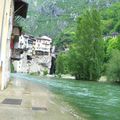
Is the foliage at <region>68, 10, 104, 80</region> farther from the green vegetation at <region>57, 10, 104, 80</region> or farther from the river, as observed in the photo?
the river

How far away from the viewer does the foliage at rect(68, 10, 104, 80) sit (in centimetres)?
11825

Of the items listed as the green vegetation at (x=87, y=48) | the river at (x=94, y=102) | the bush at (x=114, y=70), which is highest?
the green vegetation at (x=87, y=48)

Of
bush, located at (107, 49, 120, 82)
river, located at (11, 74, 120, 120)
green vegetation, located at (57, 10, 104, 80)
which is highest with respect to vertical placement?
green vegetation, located at (57, 10, 104, 80)

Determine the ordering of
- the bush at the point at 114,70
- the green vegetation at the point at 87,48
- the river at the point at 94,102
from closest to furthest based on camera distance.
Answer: the river at the point at 94,102
the bush at the point at 114,70
the green vegetation at the point at 87,48

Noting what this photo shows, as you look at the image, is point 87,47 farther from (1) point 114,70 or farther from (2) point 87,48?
(1) point 114,70

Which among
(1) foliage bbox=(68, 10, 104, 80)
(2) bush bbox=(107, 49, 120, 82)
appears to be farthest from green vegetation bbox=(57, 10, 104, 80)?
(2) bush bbox=(107, 49, 120, 82)

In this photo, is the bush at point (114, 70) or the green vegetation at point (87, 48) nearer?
the bush at point (114, 70)

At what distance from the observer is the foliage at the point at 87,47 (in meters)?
118

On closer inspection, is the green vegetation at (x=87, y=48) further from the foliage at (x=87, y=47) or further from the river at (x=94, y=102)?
the river at (x=94, y=102)

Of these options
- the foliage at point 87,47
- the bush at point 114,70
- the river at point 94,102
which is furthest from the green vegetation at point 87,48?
the river at point 94,102

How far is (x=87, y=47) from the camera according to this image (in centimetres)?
11919

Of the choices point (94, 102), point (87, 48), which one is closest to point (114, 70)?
point (87, 48)

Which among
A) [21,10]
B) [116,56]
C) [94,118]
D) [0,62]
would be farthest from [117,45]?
[94,118]

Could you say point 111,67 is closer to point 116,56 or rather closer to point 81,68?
point 116,56
